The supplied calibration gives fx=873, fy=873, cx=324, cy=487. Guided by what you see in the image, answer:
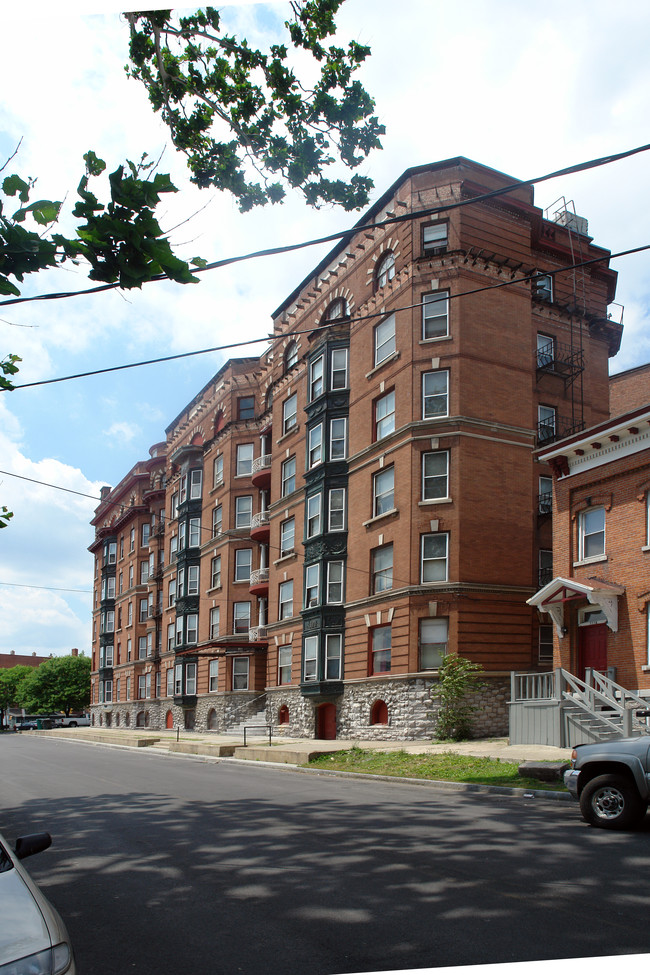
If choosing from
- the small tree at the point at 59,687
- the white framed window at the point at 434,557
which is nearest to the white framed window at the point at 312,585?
the white framed window at the point at 434,557

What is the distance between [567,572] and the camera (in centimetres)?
2509

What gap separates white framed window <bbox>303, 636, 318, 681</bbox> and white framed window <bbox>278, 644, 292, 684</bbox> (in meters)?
2.68

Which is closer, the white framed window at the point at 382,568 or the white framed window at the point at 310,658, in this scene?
the white framed window at the point at 382,568

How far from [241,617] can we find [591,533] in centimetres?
2485

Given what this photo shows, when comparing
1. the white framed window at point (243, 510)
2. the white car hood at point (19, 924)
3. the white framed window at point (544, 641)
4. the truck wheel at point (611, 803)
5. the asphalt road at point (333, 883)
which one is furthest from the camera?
the white framed window at point (243, 510)

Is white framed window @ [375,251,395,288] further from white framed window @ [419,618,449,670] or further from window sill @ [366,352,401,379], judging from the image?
white framed window @ [419,618,449,670]

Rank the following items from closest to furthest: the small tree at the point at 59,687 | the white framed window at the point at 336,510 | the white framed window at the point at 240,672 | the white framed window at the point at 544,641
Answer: the white framed window at the point at 544,641, the white framed window at the point at 336,510, the white framed window at the point at 240,672, the small tree at the point at 59,687

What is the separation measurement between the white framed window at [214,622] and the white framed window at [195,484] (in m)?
7.88

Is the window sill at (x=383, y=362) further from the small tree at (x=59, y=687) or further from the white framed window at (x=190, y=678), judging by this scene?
the small tree at (x=59, y=687)

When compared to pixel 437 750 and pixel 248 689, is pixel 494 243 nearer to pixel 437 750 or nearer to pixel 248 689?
pixel 437 750

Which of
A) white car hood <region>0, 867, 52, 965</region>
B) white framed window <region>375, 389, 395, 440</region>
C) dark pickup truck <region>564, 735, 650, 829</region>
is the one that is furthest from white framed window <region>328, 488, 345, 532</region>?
white car hood <region>0, 867, 52, 965</region>

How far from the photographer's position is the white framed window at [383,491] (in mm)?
31750

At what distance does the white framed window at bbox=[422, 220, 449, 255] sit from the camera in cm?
3156

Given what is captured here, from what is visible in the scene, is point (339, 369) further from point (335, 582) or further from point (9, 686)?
point (9, 686)
